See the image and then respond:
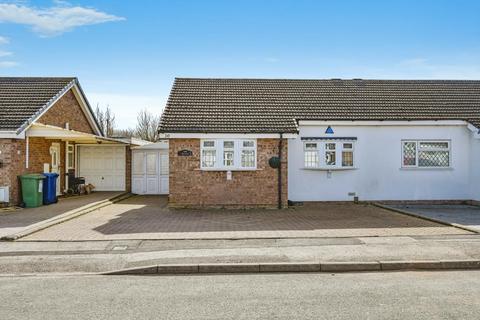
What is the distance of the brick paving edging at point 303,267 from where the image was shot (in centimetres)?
781

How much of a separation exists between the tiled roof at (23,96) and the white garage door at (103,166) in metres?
3.95

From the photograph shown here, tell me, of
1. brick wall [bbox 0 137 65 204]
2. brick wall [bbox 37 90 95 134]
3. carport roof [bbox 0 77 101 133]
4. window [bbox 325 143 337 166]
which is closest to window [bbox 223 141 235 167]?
window [bbox 325 143 337 166]

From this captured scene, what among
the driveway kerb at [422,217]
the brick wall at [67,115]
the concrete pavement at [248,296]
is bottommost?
the concrete pavement at [248,296]

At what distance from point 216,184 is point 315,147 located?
4.23m

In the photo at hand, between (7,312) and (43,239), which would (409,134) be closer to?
(43,239)

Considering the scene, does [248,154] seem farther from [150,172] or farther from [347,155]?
[150,172]

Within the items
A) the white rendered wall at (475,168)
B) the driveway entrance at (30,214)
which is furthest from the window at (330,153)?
the driveway entrance at (30,214)

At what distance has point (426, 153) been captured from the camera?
17.7 metres

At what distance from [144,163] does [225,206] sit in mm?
8291

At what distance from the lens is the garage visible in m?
22.7

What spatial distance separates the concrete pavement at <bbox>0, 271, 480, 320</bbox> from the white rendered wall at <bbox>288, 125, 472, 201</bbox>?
32.2 feet

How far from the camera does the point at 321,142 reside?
17.2 meters

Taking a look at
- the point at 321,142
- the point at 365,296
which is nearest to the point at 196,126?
the point at 321,142

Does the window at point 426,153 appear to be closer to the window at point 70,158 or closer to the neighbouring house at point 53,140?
the neighbouring house at point 53,140
